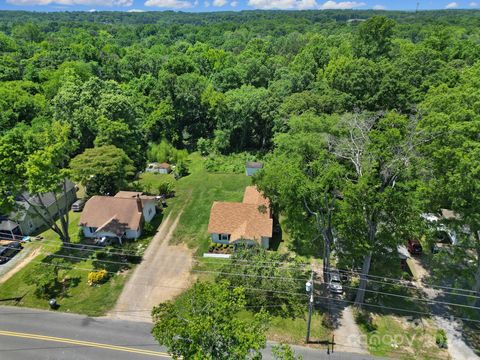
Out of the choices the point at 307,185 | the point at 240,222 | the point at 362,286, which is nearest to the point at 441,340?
the point at 362,286

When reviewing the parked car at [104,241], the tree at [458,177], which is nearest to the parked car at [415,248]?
the tree at [458,177]

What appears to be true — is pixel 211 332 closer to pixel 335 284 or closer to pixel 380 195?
pixel 380 195

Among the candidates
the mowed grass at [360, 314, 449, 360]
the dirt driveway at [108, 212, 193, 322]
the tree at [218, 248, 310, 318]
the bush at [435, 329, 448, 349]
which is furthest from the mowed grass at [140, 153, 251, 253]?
the bush at [435, 329, 448, 349]

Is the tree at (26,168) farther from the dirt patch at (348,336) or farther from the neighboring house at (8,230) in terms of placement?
the dirt patch at (348,336)

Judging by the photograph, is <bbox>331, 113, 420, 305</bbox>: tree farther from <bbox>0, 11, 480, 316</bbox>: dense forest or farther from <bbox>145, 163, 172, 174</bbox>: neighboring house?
<bbox>145, 163, 172, 174</bbox>: neighboring house

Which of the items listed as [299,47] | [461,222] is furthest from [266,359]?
[299,47]

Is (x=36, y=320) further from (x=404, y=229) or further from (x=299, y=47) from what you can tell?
(x=299, y=47)
